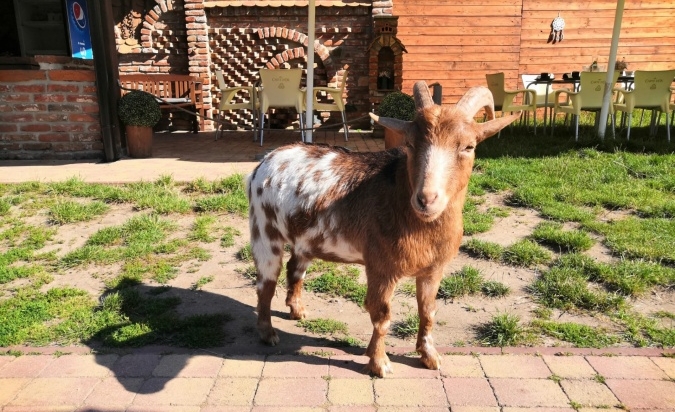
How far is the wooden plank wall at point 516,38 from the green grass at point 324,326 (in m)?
9.31

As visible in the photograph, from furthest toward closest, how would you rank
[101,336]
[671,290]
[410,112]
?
[410,112] → [671,290] → [101,336]

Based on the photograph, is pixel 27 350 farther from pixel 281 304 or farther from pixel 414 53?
pixel 414 53

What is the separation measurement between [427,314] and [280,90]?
6.96 m

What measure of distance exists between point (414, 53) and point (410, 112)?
16.8ft

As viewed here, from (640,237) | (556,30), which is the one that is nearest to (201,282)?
(640,237)

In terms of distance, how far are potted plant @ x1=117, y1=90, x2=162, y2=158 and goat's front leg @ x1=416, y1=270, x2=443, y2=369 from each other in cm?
601

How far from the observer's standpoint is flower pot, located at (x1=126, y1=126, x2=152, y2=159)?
785 centimetres

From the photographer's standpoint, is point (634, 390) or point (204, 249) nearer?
point (634, 390)

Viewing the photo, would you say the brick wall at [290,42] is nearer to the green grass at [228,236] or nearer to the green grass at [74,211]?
the green grass at [74,211]

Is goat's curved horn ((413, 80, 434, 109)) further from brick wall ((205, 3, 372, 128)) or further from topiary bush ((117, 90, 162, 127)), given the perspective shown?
brick wall ((205, 3, 372, 128))

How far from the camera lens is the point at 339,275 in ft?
14.5

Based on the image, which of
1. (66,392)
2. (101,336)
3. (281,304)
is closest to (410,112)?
(281,304)

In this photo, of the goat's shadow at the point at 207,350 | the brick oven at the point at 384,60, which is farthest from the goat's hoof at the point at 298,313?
the brick oven at the point at 384,60

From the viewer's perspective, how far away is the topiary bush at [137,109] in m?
7.68
